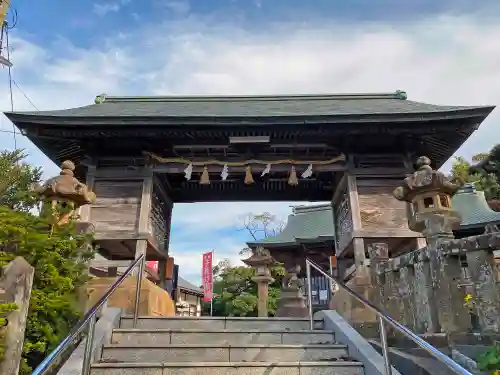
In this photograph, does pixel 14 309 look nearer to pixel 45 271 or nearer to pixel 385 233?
pixel 45 271

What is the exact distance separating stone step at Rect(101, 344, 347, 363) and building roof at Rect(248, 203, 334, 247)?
10861mm

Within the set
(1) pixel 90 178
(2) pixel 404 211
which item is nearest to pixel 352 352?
(2) pixel 404 211

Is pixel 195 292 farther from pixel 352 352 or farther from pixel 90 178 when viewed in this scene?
pixel 352 352

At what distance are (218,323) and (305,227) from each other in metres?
13.4

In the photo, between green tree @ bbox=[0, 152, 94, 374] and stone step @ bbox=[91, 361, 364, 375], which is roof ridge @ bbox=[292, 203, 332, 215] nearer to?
green tree @ bbox=[0, 152, 94, 374]

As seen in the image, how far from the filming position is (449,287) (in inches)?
152

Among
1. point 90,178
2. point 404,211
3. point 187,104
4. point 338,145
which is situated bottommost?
point 404,211

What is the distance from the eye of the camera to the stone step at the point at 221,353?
4195 millimetres

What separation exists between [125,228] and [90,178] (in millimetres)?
1537

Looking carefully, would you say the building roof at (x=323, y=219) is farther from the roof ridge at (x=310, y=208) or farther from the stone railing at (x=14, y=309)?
the stone railing at (x=14, y=309)

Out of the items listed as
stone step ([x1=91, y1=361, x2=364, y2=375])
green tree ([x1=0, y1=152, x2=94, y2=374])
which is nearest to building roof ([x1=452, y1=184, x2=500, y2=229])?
stone step ([x1=91, y1=361, x2=364, y2=375])

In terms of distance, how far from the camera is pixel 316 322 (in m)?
5.47

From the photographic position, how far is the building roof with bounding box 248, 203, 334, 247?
16328 mm

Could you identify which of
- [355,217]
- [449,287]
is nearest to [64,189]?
[449,287]
